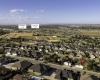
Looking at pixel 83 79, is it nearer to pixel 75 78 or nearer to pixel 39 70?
pixel 75 78

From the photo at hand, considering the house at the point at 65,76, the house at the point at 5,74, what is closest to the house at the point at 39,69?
the house at the point at 65,76

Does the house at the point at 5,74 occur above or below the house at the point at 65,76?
above

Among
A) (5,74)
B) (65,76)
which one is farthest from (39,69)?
(5,74)

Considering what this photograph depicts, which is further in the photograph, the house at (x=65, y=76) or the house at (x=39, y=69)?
the house at (x=39, y=69)

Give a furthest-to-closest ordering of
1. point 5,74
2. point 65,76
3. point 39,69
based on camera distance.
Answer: point 39,69, point 65,76, point 5,74

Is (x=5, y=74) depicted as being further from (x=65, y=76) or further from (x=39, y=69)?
(x=65, y=76)

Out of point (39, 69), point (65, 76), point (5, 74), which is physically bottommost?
point (65, 76)

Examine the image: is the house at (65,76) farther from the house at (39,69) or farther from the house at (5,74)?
the house at (5,74)

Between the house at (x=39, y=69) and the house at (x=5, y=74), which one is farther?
the house at (x=39, y=69)

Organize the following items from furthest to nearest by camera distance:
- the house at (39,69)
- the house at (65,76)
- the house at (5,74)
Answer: the house at (39,69), the house at (65,76), the house at (5,74)

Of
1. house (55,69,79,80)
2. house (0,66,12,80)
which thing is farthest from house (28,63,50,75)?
house (0,66,12,80)

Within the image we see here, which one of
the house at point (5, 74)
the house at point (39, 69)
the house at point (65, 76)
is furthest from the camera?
the house at point (39, 69)
